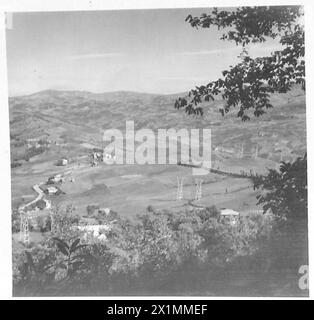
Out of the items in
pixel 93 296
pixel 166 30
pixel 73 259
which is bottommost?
pixel 93 296

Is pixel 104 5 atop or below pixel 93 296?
atop

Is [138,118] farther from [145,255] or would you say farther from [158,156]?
[145,255]

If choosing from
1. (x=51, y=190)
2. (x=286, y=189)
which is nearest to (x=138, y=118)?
(x=51, y=190)

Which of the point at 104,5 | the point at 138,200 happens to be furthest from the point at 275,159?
the point at 104,5

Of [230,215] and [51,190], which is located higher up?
[51,190]

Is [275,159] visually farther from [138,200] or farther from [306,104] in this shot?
[138,200]

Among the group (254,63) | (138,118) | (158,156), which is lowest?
(158,156)

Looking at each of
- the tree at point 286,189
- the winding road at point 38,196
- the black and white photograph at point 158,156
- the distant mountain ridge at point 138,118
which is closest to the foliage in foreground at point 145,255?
the black and white photograph at point 158,156

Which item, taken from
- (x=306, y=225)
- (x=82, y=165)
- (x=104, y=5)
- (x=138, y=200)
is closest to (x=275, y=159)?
(x=306, y=225)
